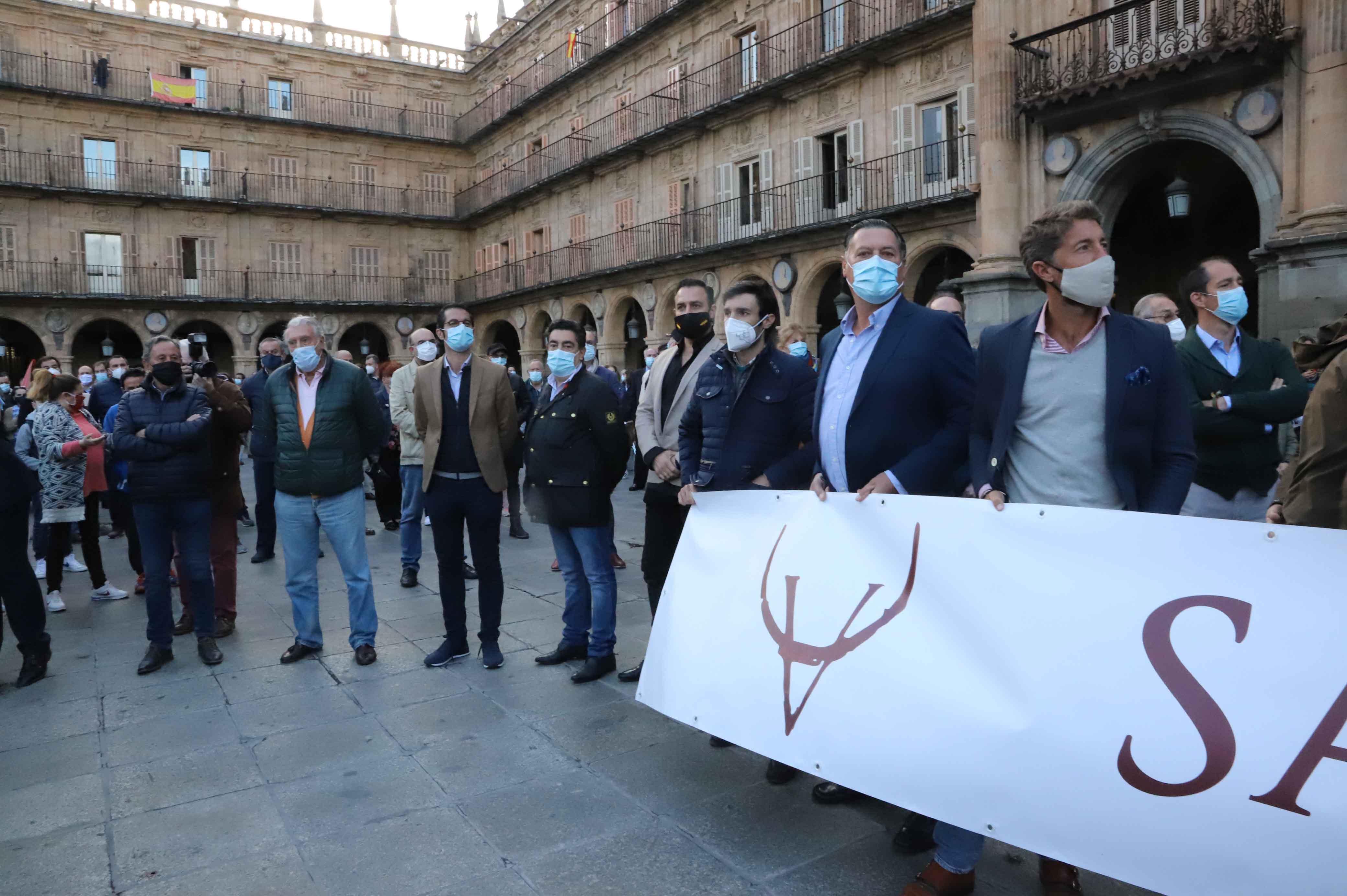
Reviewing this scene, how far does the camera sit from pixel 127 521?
23.8 feet

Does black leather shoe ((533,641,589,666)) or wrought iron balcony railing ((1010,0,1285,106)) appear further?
wrought iron balcony railing ((1010,0,1285,106))

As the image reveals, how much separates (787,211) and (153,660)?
17108mm

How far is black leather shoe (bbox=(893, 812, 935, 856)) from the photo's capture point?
2814mm

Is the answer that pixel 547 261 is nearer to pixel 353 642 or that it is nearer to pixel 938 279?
pixel 938 279

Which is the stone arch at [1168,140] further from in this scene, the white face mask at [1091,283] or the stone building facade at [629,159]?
the white face mask at [1091,283]

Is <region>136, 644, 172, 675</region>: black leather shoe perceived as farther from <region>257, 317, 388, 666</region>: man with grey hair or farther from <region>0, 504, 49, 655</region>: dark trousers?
<region>257, 317, 388, 666</region>: man with grey hair

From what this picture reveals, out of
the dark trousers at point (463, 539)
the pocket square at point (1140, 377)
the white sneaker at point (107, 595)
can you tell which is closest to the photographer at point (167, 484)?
the dark trousers at point (463, 539)

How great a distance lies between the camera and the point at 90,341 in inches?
1231

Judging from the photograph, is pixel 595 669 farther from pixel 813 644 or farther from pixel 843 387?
pixel 843 387

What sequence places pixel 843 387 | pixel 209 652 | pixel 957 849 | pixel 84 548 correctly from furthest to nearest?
pixel 84 548 < pixel 209 652 < pixel 843 387 < pixel 957 849

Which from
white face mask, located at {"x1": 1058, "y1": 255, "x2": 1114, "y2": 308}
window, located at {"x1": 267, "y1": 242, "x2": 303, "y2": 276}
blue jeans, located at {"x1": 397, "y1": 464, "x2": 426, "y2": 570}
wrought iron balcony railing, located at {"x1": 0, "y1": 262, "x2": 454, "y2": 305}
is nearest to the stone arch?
blue jeans, located at {"x1": 397, "y1": 464, "x2": 426, "y2": 570}

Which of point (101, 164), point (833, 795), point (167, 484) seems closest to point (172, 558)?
point (167, 484)

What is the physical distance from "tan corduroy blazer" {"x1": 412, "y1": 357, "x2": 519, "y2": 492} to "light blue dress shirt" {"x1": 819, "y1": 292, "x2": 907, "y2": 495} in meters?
2.16

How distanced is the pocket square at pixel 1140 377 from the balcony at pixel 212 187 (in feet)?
108
